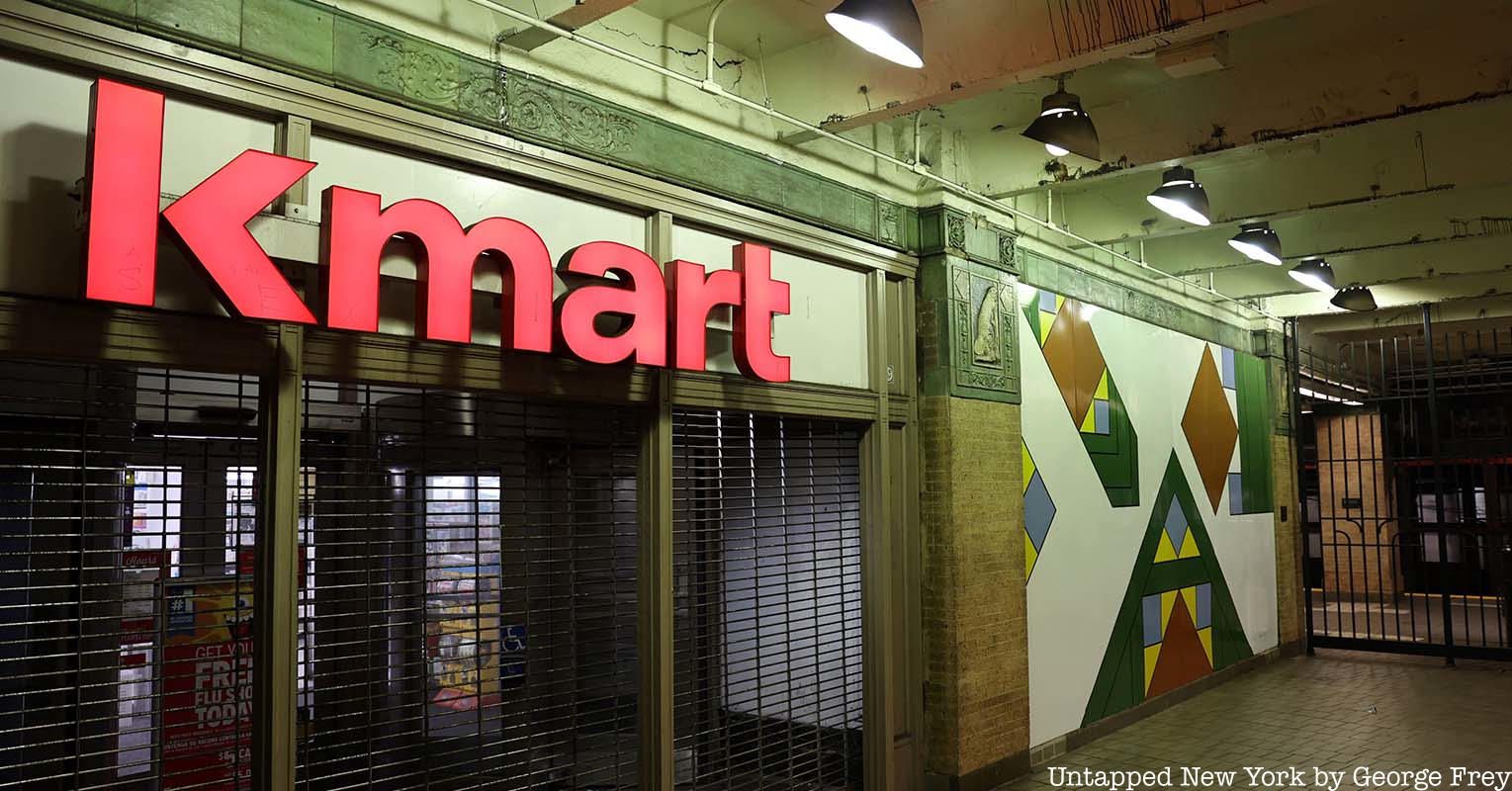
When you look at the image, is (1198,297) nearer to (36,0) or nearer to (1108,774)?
(1108,774)

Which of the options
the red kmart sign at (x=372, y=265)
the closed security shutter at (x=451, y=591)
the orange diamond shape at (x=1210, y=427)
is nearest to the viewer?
the red kmart sign at (x=372, y=265)

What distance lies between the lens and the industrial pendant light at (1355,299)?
32.7 feet

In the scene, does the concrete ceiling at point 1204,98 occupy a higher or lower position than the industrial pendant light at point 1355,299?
higher

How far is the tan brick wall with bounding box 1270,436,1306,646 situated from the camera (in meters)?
11.4

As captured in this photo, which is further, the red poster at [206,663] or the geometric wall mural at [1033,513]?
the geometric wall mural at [1033,513]

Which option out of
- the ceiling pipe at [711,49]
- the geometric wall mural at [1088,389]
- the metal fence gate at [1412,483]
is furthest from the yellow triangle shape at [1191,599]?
the ceiling pipe at [711,49]

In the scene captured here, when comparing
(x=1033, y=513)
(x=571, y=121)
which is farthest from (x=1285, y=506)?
(x=571, y=121)

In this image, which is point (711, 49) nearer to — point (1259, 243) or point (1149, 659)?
point (1259, 243)

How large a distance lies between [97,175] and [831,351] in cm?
373

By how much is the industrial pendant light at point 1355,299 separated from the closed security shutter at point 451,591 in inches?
296

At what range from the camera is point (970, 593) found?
21.1 feet

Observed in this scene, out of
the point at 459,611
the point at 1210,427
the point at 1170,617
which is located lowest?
the point at 1170,617

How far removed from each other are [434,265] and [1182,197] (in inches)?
189

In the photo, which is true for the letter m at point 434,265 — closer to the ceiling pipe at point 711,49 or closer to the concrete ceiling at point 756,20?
the ceiling pipe at point 711,49
